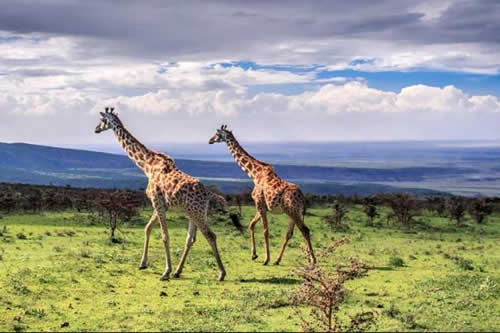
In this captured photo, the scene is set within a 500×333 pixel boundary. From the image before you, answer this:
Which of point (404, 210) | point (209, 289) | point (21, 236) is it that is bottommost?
point (21, 236)

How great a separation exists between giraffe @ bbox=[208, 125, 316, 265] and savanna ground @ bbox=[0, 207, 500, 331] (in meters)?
1.19

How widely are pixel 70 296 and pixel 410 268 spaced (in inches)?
434

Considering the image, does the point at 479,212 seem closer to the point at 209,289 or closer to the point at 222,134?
the point at 222,134

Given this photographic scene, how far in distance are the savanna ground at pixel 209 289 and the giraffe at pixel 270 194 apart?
1194 mm

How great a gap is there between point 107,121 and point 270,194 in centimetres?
576

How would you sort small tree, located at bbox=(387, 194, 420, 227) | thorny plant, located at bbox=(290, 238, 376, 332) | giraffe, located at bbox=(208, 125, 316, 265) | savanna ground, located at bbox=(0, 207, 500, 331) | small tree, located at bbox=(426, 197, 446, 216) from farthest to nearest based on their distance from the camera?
small tree, located at bbox=(426, 197, 446, 216) < small tree, located at bbox=(387, 194, 420, 227) < giraffe, located at bbox=(208, 125, 316, 265) < savanna ground, located at bbox=(0, 207, 500, 331) < thorny plant, located at bbox=(290, 238, 376, 332)

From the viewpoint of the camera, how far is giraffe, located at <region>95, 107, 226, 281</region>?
16422mm

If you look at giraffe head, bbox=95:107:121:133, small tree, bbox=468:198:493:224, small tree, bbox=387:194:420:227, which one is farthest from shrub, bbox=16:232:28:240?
small tree, bbox=468:198:493:224

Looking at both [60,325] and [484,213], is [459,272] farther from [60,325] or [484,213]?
[484,213]

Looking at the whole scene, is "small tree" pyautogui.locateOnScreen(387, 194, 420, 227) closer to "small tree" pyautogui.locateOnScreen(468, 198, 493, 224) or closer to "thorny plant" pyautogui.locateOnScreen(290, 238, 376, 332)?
"small tree" pyautogui.locateOnScreen(468, 198, 493, 224)

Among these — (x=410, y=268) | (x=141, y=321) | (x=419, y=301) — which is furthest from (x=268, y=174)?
(x=141, y=321)

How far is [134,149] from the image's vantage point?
18547 mm

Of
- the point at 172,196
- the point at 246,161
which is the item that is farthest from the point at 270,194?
the point at 172,196

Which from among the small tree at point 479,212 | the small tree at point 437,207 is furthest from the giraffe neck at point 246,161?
the small tree at point 437,207
